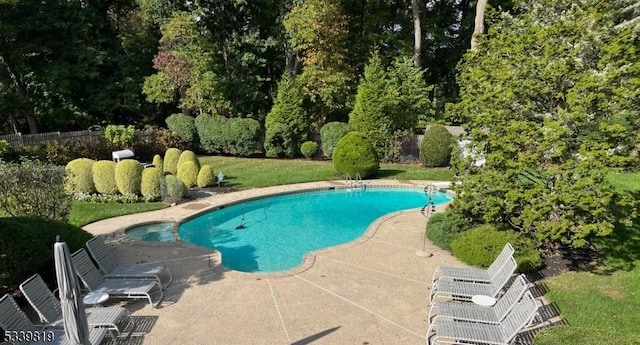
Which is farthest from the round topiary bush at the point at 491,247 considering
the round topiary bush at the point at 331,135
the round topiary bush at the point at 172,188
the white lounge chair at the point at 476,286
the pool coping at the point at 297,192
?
the round topiary bush at the point at 331,135

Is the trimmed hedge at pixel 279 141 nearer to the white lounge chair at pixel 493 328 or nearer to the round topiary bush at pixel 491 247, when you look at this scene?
the round topiary bush at pixel 491 247

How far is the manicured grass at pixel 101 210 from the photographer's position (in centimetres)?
1268

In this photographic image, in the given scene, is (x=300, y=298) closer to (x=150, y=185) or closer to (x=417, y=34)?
(x=150, y=185)

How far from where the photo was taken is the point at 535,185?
8727mm

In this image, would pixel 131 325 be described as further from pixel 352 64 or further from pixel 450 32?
pixel 450 32

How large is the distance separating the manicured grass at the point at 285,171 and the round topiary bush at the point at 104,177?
463cm

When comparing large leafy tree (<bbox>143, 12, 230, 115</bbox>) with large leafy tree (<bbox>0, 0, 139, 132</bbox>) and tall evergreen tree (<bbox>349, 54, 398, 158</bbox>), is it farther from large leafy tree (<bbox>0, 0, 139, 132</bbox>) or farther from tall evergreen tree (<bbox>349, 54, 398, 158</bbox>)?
tall evergreen tree (<bbox>349, 54, 398, 158</bbox>)

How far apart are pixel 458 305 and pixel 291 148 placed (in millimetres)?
19053

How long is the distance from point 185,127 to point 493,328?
22716 millimetres

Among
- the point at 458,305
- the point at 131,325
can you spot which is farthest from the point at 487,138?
→ the point at 131,325

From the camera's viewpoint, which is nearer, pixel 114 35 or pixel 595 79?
pixel 595 79

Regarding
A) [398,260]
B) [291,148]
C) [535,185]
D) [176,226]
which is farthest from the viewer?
[291,148]

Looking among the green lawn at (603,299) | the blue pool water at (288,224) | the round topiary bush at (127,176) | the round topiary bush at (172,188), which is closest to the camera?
the green lawn at (603,299)

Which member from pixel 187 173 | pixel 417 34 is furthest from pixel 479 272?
pixel 417 34
